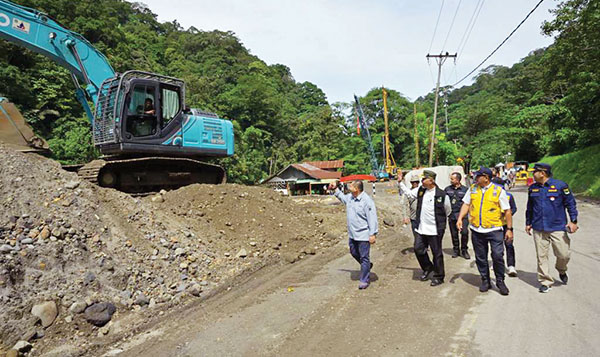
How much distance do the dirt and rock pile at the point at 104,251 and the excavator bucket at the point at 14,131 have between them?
1173mm

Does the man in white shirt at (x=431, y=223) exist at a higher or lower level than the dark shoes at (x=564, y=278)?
higher

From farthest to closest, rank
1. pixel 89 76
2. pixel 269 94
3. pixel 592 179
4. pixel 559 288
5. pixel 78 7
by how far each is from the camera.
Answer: pixel 269 94
pixel 78 7
pixel 592 179
pixel 89 76
pixel 559 288

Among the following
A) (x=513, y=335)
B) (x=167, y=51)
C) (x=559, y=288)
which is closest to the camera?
(x=513, y=335)

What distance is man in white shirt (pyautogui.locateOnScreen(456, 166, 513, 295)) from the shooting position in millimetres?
5074

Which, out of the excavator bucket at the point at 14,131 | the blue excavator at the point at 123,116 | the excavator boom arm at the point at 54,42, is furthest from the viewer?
the blue excavator at the point at 123,116

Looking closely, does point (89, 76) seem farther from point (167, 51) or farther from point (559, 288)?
point (167, 51)

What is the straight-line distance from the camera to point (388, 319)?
4344mm

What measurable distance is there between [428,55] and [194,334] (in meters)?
29.5

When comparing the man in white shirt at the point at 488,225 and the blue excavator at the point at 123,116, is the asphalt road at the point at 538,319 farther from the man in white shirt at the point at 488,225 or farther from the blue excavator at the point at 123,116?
the blue excavator at the point at 123,116

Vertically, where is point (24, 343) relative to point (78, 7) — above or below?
below

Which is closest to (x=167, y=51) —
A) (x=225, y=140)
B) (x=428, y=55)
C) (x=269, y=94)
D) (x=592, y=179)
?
(x=269, y=94)

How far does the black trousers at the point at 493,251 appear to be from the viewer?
5.06 m

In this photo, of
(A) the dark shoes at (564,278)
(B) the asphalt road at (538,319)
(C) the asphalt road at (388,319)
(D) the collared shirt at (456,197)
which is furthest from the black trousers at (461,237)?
Result: (A) the dark shoes at (564,278)

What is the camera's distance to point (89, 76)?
32.8ft
